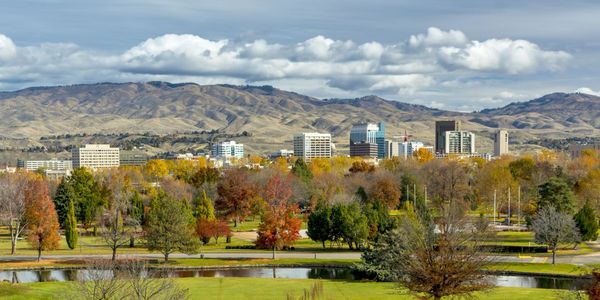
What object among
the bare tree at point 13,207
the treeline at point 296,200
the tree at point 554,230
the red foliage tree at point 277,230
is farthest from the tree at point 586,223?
the bare tree at point 13,207

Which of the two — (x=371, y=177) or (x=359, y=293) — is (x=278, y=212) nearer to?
(x=359, y=293)

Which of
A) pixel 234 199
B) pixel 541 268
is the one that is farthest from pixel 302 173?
pixel 541 268

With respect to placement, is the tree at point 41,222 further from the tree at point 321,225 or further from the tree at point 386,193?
the tree at point 386,193

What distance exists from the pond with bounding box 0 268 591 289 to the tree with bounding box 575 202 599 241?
2055 centimetres

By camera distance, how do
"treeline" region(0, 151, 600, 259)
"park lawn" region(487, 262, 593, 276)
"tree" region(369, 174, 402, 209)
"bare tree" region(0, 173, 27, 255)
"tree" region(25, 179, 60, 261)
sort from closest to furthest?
"park lawn" region(487, 262, 593, 276), "tree" region(25, 179, 60, 261), "treeline" region(0, 151, 600, 259), "bare tree" region(0, 173, 27, 255), "tree" region(369, 174, 402, 209)

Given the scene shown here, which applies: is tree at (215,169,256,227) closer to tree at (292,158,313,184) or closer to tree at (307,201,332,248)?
tree at (307,201,332,248)

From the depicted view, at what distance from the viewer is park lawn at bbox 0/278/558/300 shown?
175 ft

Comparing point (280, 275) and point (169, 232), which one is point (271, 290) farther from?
point (169, 232)

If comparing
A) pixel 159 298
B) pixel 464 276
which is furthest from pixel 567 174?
pixel 159 298

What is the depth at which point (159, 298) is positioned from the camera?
42312 millimetres

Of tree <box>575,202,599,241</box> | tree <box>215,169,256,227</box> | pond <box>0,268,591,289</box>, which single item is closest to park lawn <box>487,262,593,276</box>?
pond <box>0,268,591,289</box>

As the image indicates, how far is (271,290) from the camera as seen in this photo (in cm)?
5653

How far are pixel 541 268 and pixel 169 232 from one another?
35442mm

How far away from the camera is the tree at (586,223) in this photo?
3398 inches
